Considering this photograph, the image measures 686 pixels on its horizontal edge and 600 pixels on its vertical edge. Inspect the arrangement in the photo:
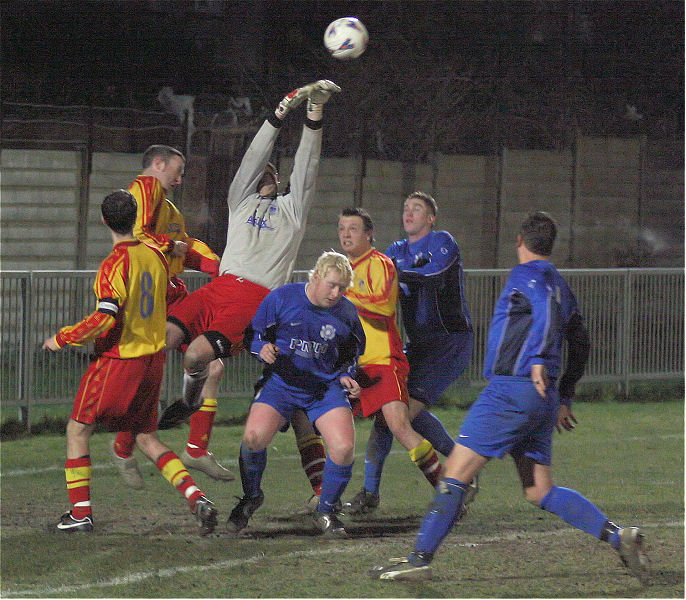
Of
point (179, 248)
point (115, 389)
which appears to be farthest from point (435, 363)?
point (115, 389)

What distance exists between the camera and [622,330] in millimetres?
13875

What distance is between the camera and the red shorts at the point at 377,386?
7.60m

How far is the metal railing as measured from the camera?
37.0 ft

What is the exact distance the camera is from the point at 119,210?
6844 mm

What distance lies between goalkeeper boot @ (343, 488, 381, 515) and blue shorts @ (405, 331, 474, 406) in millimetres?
729

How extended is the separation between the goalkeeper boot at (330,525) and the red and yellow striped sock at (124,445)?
4.97 ft

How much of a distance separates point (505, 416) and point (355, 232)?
2.05m

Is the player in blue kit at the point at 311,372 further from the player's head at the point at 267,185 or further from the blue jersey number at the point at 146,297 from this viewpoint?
the player's head at the point at 267,185

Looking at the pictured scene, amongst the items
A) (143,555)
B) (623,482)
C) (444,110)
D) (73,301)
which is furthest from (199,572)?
(444,110)

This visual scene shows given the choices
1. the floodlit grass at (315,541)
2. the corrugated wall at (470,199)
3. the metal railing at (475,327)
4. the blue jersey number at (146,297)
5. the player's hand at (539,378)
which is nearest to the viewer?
the player's hand at (539,378)

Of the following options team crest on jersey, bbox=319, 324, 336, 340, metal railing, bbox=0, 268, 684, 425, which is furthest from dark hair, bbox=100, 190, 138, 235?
metal railing, bbox=0, 268, 684, 425

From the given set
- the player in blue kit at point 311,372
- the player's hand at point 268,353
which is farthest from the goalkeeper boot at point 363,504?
the player's hand at point 268,353

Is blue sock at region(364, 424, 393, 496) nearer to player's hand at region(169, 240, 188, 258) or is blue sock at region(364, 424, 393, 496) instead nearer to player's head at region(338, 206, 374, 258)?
player's head at region(338, 206, 374, 258)

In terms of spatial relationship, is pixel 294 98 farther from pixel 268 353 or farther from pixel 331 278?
pixel 268 353
